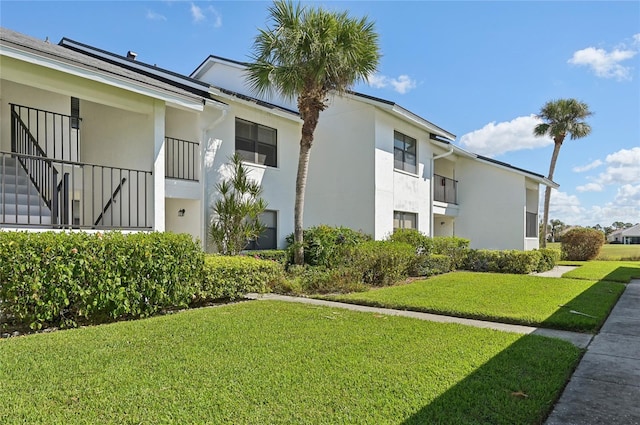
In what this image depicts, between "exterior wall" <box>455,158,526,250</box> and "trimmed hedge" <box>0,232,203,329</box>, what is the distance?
1840cm

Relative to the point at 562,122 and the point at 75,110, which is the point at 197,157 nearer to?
the point at 75,110

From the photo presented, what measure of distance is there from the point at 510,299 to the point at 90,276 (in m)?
8.65

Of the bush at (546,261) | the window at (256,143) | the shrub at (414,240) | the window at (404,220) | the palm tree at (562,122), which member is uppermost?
the palm tree at (562,122)

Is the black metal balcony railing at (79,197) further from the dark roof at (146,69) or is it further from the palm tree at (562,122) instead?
the palm tree at (562,122)

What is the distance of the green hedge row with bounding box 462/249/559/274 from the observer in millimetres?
16109

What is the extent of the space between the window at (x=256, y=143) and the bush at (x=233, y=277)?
5.38 m

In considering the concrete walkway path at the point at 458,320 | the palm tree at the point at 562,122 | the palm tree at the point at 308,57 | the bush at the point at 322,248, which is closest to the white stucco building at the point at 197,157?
the palm tree at the point at 308,57

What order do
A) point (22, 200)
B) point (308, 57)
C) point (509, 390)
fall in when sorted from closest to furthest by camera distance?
point (509, 390), point (22, 200), point (308, 57)

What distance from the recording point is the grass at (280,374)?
133 inches

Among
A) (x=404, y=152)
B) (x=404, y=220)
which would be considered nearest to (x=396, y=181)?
(x=404, y=152)

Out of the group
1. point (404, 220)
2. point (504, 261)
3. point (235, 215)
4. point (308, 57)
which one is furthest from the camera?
point (404, 220)

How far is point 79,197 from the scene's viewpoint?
1134 cm

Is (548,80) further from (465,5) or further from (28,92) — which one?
(28,92)

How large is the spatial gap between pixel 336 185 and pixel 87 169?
29.3 ft
